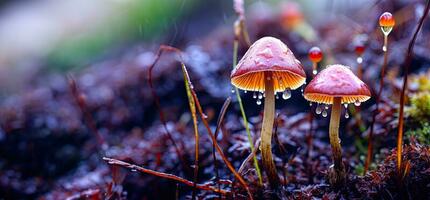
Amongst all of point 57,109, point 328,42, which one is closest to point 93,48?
point 57,109

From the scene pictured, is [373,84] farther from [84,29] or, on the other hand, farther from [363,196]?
[84,29]

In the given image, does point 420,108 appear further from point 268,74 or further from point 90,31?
point 90,31

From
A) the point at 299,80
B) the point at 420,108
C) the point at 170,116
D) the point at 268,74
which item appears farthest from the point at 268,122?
the point at 170,116

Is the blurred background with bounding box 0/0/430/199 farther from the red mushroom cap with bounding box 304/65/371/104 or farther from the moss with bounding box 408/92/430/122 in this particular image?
the red mushroom cap with bounding box 304/65/371/104

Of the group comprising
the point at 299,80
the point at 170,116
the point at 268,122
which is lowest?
the point at 170,116

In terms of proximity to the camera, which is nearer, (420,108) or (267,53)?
(267,53)

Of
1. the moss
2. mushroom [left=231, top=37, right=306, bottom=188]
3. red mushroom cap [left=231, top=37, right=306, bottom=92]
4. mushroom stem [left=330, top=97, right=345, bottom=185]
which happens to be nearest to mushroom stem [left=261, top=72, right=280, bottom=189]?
mushroom [left=231, top=37, right=306, bottom=188]

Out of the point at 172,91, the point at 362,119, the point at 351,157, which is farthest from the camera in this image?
the point at 172,91

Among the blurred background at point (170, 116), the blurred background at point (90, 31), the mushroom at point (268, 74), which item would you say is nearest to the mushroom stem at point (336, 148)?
the blurred background at point (170, 116)
